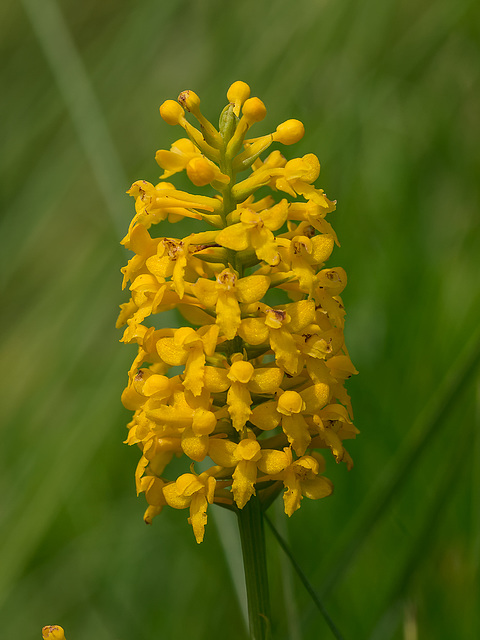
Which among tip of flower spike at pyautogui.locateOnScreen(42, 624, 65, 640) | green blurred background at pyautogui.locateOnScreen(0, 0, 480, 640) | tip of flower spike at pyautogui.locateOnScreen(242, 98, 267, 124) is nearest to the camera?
tip of flower spike at pyautogui.locateOnScreen(42, 624, 65, 640)

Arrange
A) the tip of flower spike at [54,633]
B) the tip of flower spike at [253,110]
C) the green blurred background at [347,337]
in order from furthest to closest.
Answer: the green blurred background at [347,337] → the tip of flower spike at [253,110] → the tip of flower spike at [54,633]

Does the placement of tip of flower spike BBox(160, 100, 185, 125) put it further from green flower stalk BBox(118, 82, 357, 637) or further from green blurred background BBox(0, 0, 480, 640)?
green blurred background BBox(0, 0, 480, 640)

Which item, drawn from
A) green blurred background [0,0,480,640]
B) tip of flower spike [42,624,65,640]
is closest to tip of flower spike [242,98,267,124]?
green blurred background [0,0,480,640]

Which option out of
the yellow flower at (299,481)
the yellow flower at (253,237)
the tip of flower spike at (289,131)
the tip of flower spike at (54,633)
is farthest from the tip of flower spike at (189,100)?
the tip of flower spike at (54,633)

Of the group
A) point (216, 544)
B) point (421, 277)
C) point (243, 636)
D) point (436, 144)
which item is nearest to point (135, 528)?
point (216, 544)

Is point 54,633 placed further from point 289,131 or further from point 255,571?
point 289,131

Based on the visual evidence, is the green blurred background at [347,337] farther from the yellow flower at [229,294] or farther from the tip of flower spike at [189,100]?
the tip of flower spike at [189,100]

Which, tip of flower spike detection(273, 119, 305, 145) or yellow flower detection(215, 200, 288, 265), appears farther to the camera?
tip of flower spike detection(273, 119, 305, 145)

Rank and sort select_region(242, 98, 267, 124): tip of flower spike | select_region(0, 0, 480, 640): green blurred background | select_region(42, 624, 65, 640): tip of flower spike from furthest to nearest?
select_region(0, 0, 480, 640): green blurred background < select_region(242, 98, 267, 124): tip of flower spike < select_region(42, 624, 65, 640): tip of flower spike
